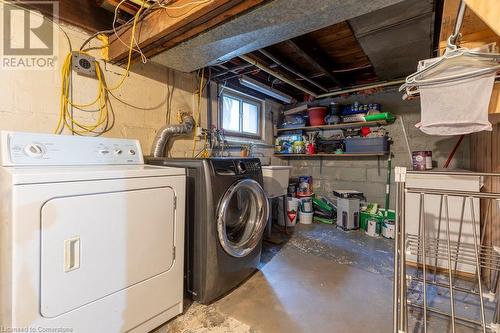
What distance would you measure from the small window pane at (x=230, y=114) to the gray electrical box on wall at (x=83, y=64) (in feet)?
5.24

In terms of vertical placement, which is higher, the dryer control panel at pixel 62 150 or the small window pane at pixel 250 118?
the small window pane at pixel 250 118

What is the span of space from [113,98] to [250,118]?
2.13 metres

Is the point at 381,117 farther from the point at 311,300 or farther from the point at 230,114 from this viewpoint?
the point at 311,300

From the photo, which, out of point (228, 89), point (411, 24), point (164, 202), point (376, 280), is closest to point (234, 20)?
point (164, 202)

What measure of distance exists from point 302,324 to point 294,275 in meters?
0.59

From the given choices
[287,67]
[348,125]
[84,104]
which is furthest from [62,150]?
[348,125]

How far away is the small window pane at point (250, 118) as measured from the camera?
11.9 feet

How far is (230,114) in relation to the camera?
3.31 m

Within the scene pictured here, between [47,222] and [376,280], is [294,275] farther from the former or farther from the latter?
[47,222]

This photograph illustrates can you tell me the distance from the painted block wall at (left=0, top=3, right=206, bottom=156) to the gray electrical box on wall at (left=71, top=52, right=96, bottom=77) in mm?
49

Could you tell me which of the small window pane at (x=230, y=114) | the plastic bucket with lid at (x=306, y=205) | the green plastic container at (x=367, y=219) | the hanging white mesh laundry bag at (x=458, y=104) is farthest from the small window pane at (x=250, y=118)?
the hanging white mesh laundry bag at (x=458, y=104)

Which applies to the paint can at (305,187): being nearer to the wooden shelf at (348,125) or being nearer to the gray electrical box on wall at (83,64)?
the wooden shelf at (348,125)

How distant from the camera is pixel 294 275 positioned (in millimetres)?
2008

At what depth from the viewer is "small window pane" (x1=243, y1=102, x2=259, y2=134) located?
3.63m
